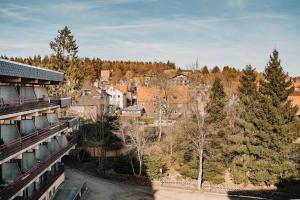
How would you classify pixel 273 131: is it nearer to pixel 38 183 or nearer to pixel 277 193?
pixel 277 193

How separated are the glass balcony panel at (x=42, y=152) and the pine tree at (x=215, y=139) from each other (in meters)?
19.7

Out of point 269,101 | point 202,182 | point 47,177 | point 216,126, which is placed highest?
point 269,101

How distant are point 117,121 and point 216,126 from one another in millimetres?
18166

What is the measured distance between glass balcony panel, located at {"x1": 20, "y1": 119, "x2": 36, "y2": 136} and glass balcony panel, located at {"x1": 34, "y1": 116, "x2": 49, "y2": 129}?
1427 mm

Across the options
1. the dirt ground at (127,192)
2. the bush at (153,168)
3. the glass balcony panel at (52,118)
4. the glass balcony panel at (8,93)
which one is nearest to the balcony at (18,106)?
the glass balcony panel at (8,93)

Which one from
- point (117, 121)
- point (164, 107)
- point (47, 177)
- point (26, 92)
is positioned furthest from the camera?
point (164, 107)

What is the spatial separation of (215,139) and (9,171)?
89.6 feet

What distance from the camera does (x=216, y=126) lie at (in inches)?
1885

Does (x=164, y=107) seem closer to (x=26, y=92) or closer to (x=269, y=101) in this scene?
(x=269, y=101)

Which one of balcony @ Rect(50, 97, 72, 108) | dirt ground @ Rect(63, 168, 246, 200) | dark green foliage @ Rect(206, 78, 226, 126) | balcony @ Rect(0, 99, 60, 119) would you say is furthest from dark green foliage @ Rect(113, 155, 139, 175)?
balcony @ Rect(0, 99, 60, 119)

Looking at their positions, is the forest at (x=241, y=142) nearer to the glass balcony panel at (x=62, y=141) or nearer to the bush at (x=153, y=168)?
the bush at (x=153, y=168)

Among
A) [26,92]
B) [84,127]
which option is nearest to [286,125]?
[26,92]

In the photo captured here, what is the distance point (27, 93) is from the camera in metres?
31.1

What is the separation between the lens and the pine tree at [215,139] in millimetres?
44594
